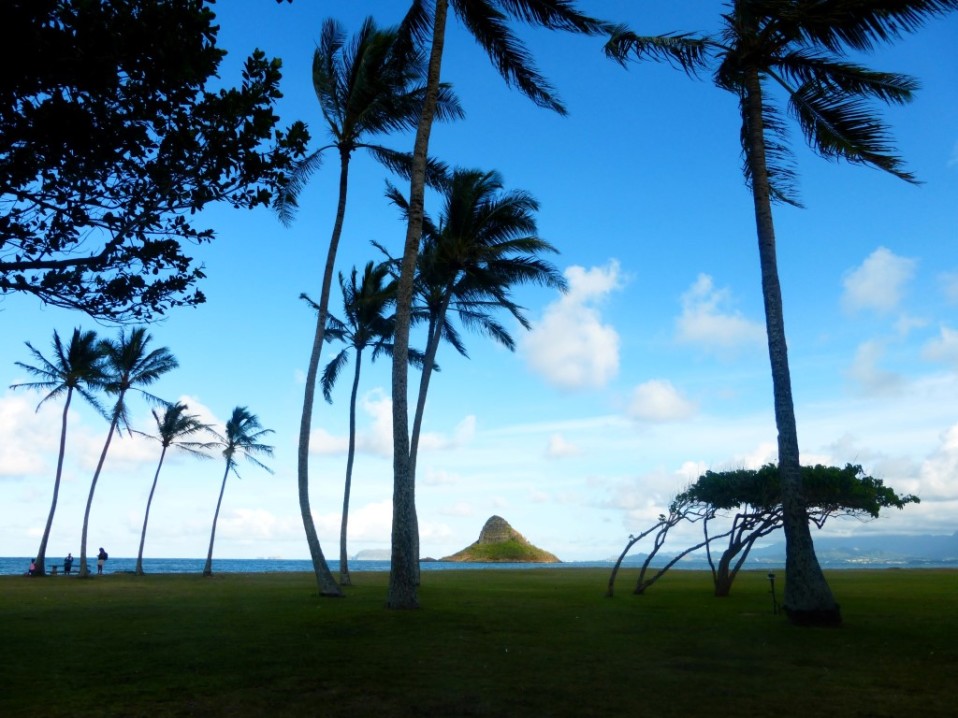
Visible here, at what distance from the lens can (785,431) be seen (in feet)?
47.2

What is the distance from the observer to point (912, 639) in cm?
1235

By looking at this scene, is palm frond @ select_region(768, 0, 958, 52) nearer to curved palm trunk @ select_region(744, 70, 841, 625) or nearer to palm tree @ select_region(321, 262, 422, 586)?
curved palm trunk @ select_region(744, 70, 841, 625)

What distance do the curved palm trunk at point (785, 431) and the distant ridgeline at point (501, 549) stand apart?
114 metres

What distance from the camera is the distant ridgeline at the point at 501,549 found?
127250 mm

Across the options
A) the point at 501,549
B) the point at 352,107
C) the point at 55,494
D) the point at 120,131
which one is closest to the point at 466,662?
the point at 120,131

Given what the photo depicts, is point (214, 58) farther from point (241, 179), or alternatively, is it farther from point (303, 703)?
point (303, 703)

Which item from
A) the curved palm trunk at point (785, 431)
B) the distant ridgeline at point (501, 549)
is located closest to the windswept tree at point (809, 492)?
the curved palm trunk at point (785, 431)

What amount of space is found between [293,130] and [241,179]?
0.85 meters

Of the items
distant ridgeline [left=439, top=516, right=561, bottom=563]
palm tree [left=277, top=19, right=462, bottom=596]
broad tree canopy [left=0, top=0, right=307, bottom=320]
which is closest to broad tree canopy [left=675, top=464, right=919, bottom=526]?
palm tree [left=277, top=19, right=462, bottom=596]

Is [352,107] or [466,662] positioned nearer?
[466,662]

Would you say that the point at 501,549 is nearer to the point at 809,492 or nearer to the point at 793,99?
the point at 809,492

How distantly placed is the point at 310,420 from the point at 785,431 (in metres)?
12.2

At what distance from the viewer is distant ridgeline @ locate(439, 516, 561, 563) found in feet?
417

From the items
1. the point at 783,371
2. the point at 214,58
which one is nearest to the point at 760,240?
the point at 783,371
